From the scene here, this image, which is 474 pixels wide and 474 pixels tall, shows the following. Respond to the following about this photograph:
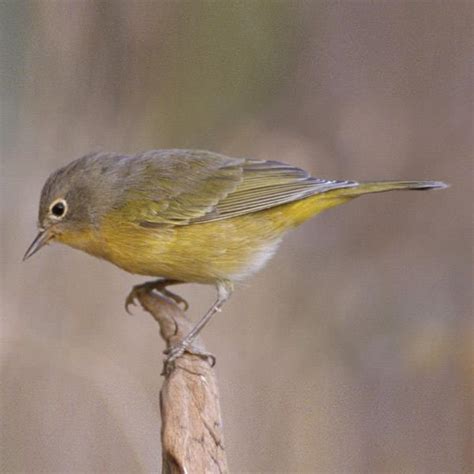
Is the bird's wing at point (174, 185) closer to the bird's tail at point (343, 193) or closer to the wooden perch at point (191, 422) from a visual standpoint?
the bird's tail at point (343, 193)

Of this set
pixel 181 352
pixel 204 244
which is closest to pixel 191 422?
pixel 181 352

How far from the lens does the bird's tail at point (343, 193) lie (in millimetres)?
3555

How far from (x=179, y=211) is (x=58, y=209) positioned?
46cm

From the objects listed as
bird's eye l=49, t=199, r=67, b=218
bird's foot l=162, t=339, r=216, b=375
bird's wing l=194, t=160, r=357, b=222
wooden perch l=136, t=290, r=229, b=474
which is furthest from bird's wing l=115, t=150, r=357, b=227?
wooden perch l=136, t=290, r=229, b=474

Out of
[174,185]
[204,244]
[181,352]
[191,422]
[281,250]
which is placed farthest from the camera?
[281,250]

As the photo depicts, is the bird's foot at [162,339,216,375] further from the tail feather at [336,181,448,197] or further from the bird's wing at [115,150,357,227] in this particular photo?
the tail feather at [336,181,448,197]

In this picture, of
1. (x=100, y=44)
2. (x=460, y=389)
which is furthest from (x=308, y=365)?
(x=100, y=44)

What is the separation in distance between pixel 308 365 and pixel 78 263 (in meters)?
1.17

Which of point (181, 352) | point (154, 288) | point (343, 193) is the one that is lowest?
point (181, 352)

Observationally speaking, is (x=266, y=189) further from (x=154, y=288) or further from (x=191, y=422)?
(x=191, y=422)

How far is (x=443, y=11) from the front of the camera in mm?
4887

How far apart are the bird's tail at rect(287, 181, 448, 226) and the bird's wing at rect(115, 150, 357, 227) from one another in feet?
0.10

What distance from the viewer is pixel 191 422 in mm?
2330

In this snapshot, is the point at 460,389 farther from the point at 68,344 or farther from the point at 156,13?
the point at 156,13
